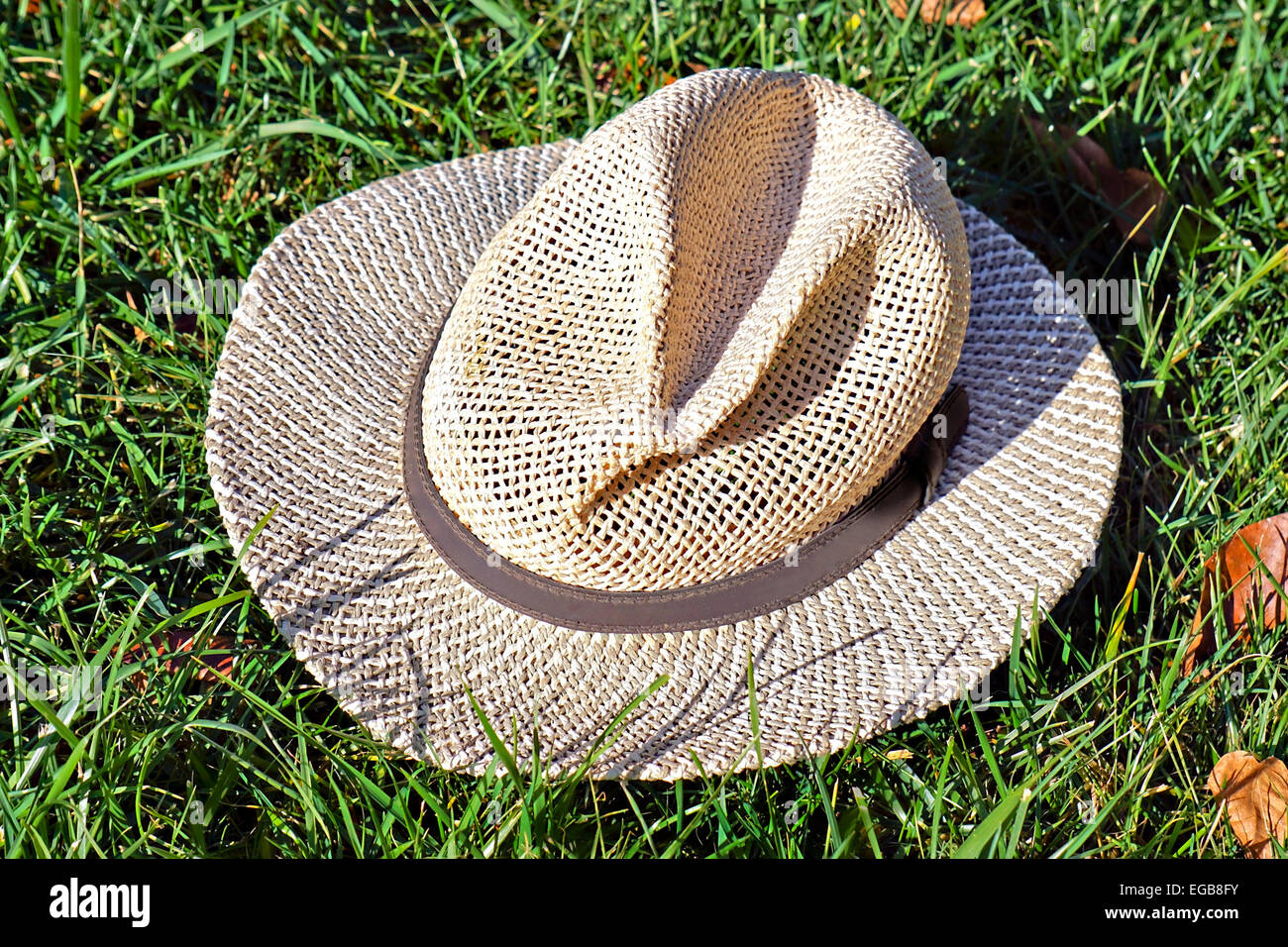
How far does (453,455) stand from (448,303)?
57cm

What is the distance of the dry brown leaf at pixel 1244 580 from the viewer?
2213mm

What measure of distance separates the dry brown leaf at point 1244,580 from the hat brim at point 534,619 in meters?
0.38

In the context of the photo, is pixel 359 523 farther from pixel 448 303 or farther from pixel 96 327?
pixel 96 327

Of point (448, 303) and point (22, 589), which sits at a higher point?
point (448, 303)

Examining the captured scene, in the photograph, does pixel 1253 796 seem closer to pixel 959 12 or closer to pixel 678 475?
pixel 678 475

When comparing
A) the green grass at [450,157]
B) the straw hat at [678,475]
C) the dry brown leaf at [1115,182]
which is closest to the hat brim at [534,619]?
the straw hat at [678,475]

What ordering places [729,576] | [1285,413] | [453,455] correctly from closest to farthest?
[453,455] → [729,576] → [1285,413]

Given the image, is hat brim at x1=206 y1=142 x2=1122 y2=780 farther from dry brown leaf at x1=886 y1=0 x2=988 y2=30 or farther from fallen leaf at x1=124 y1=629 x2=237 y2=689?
dry brown leaf at x1=886 y1=0 x2=988 y2=30

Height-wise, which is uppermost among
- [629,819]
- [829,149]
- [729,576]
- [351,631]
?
[829,149]

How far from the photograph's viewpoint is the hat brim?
184 centimetres

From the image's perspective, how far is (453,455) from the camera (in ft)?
5.77

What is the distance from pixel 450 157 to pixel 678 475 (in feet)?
5.09

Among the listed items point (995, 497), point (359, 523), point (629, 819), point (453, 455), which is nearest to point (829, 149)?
point (995, 497)

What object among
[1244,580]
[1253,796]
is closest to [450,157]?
[1244,580]
